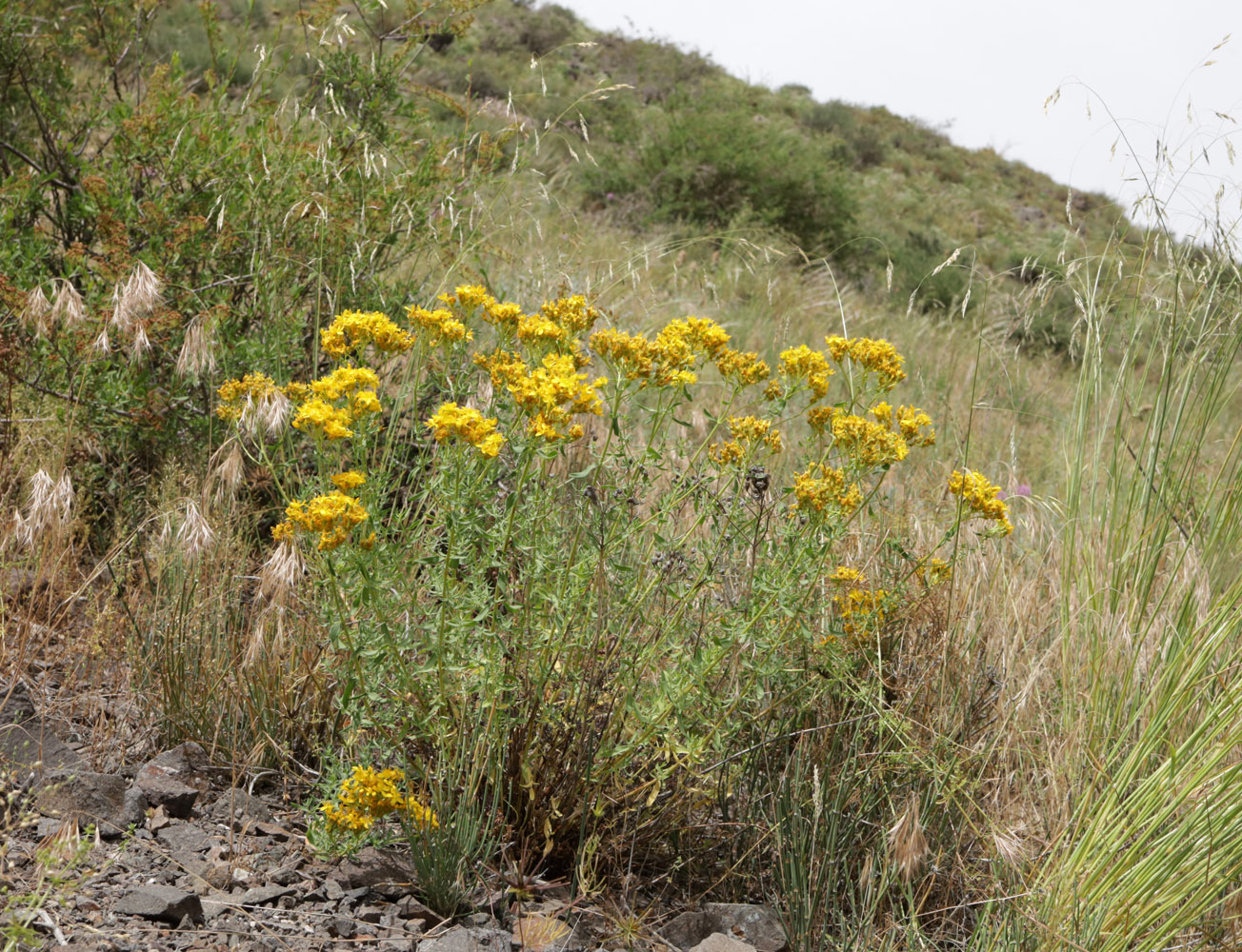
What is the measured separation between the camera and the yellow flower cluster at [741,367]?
2.01 metres

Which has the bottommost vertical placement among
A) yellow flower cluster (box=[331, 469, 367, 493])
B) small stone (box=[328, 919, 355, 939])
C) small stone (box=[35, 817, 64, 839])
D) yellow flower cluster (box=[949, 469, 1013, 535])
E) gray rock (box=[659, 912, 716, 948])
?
small stone (box=[35, 817, 64, 839])

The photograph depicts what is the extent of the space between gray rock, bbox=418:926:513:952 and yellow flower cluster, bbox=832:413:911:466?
123cm

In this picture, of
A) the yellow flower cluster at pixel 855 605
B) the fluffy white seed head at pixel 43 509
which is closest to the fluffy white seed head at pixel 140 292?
the fluffy white seed head at pixel 43 509

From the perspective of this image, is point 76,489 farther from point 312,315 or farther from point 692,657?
point 692,657

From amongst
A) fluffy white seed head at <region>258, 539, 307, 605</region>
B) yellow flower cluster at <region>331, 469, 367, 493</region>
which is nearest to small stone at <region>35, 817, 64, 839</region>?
fluffy white seed head at <region>258, 539, 307, 605</region>

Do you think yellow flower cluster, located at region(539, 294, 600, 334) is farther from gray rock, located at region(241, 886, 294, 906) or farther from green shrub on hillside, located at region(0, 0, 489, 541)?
gray rock, located at region(241, 886, 294, 906)

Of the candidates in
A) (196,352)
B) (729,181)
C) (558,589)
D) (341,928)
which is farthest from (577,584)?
(729,181)

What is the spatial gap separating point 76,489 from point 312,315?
40.3 inches

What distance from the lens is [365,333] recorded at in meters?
1.95

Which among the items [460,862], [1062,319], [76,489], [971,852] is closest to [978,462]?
[971,852]

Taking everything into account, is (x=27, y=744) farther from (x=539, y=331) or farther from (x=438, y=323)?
(x=539, y=331)

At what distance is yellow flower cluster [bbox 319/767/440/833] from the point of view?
1829mm

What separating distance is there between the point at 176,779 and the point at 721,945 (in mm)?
1319

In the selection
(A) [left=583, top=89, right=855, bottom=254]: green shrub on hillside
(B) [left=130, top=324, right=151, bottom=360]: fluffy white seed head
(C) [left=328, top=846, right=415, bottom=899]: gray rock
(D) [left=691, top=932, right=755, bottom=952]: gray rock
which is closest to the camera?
(D) [left=691, top=932, right=755, bottom=952]: gray rock
